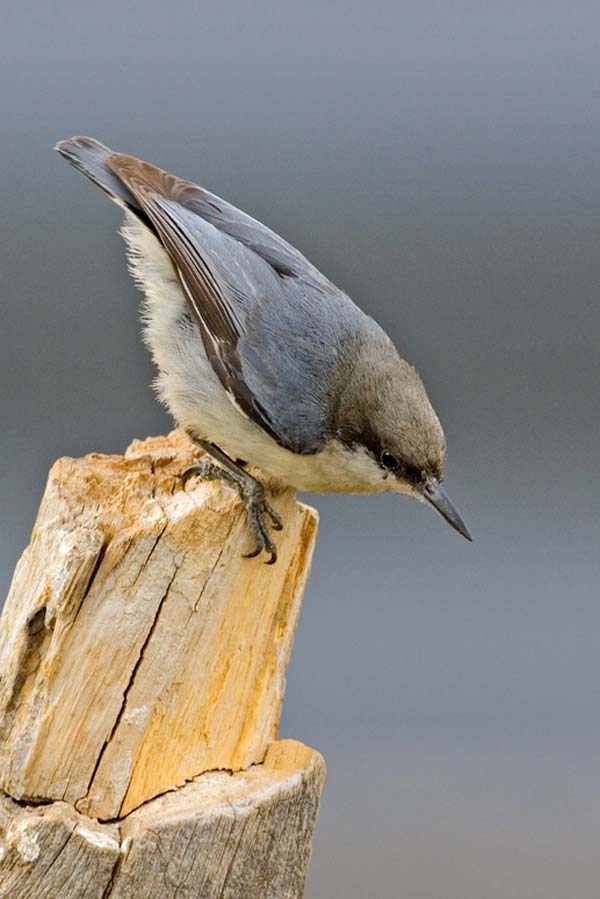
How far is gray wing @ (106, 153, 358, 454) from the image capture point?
2072 mm

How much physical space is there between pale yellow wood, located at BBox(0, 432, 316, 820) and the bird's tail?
703mm

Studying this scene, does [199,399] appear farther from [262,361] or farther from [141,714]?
[141,714]

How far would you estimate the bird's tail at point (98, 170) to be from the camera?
2.26 metres

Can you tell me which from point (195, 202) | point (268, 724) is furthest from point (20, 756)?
point (195, 202)

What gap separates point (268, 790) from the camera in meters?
1.66

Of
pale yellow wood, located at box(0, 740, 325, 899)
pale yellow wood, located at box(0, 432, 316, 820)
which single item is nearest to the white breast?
pale yellow wood, located at box(0, 432, 316, 820)

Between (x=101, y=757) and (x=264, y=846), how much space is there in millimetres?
280

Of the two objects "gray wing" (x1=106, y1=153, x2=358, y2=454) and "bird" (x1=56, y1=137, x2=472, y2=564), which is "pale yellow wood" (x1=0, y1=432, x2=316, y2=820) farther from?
"gray wing" (x1=106, y1=153, x2=358, y2=454)

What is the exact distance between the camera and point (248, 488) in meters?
1.93

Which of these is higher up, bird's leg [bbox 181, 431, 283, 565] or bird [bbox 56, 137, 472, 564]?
bird [bbox 56, 137, 472, 564]

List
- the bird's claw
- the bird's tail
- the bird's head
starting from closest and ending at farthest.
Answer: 1. the bird's claw
2. the bird's head
3. the bird's tail

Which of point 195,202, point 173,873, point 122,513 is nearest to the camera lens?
point 173,873

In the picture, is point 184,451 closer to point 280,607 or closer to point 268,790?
point 280,607

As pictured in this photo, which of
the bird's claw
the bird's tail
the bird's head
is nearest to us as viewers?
the bird's claw
